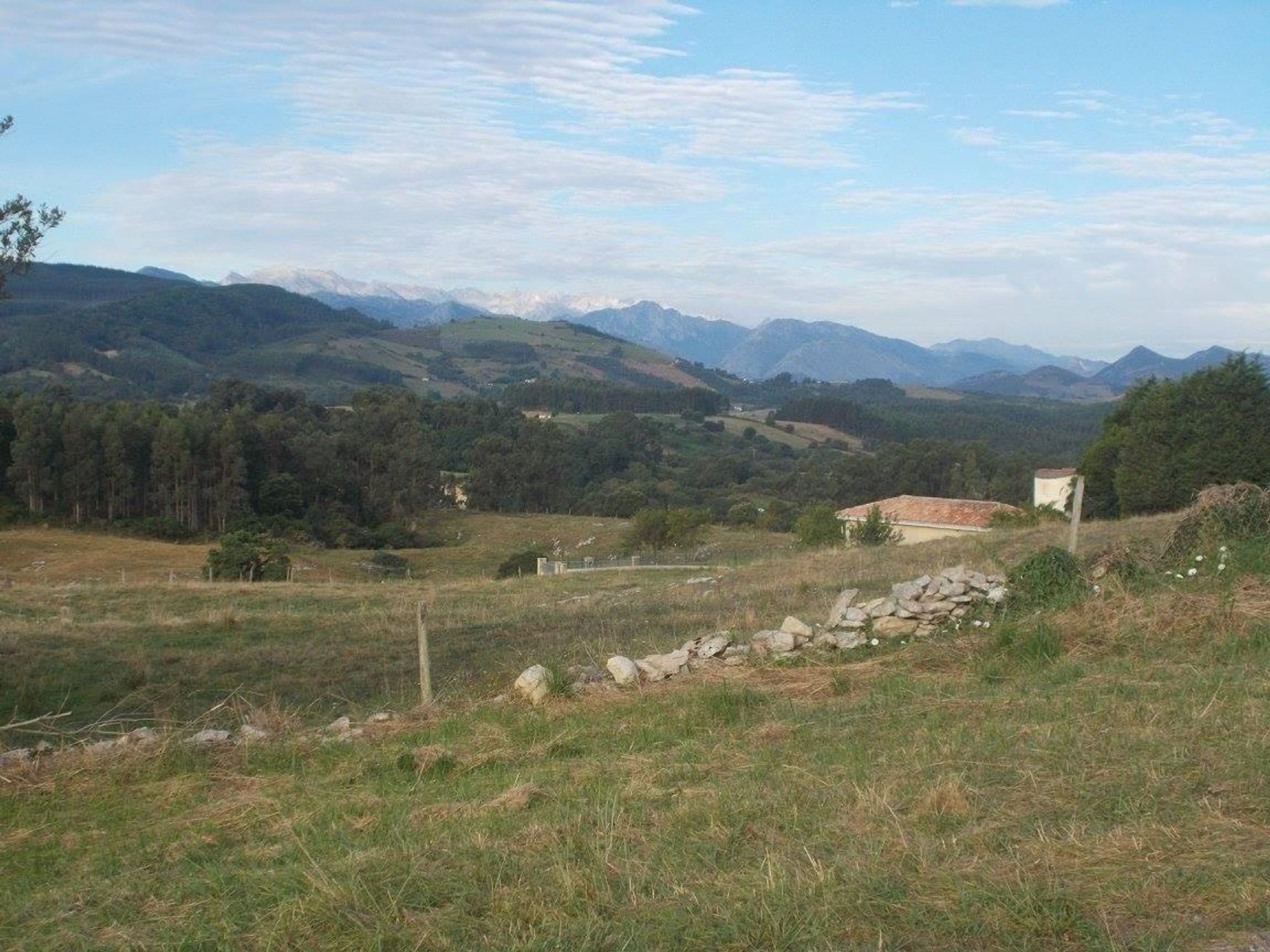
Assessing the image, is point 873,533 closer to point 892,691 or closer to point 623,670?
point 623,670

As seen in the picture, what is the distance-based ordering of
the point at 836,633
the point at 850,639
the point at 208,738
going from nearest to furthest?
the point at 208,738 → the point at 850,639 → the point at 836,633

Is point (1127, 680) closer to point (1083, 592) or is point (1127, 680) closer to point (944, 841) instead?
point (1083, 592)

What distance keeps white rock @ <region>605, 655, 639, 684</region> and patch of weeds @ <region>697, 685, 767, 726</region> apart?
1134 millimetres

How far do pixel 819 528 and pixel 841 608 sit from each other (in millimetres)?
35386

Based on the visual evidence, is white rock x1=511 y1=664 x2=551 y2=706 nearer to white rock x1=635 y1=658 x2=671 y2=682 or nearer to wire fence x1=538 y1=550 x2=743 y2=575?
white rock x1=635 y1=658 x2=671 y2=682

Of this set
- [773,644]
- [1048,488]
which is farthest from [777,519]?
[773,644]

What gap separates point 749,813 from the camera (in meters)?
5.20

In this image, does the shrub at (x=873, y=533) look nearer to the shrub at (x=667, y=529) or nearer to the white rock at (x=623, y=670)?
the shrub at (x=667, y=529)

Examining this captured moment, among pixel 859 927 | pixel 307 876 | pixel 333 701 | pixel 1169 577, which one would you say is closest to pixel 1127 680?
pixel 1169 577

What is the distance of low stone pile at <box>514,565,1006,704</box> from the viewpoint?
9320 mm

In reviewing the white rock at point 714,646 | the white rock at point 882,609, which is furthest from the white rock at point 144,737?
the white rock at point 882,609

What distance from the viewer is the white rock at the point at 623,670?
9.15 meters

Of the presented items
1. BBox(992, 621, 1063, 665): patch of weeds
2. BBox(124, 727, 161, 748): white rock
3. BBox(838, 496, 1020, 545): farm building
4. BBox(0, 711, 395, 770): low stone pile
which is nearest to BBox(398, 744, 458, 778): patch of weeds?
BBox(0, 711, 395, 770): low stone pile

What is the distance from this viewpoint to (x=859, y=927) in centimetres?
381
